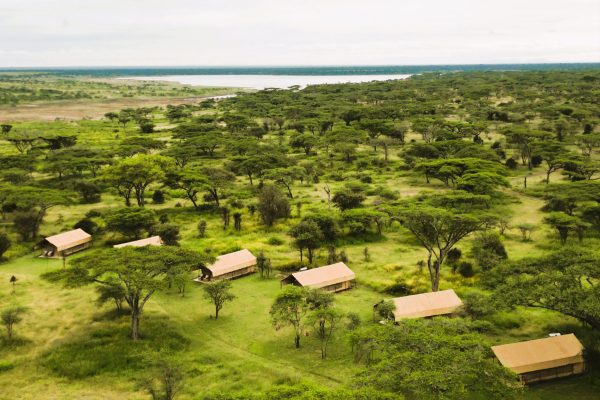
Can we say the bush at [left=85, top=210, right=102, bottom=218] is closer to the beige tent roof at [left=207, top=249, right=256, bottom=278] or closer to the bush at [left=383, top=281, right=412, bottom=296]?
the beige tent roof at [left=207, top=249, right=256, bottom=278]

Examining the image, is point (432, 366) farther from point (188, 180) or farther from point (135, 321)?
point (188, 180)

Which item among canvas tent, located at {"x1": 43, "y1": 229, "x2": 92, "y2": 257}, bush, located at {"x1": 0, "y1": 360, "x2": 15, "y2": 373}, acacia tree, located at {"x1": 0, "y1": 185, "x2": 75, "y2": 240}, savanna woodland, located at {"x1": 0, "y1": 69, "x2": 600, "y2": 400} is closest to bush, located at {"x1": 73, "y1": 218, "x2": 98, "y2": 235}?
savanna woodland, located at {"x1": 0, "y1": 69, "x2": 600, "y2": 400}

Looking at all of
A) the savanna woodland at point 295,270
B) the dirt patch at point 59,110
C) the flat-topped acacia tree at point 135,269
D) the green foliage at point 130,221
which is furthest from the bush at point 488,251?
the dirt patch at point 59,110

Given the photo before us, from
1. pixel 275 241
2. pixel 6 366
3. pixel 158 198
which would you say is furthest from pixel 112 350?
pixel 158 198

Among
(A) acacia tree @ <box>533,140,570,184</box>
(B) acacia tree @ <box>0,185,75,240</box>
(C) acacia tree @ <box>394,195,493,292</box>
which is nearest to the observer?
(C) acacia tree @ <box>394,195,493,292</box>

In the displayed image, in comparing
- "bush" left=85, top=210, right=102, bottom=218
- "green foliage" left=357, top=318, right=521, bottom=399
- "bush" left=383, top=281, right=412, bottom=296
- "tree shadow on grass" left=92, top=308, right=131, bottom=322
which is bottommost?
"tree shadow on grass" left=92, top=308, right=131, bottom=322

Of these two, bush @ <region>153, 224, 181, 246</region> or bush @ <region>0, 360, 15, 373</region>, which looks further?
bush @ <region>153, 224, 181, 246</region>
